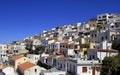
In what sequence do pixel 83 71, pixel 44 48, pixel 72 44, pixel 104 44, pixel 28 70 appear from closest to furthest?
pixel 83 71 → pixel 28 70 → pixel 104 44 → pixel 72 44 → pixel 44 48

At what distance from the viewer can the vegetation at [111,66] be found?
37225 millimetres

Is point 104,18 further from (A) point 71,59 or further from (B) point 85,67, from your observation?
(B) point 85,67

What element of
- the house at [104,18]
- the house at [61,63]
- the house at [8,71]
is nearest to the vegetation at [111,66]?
the house at [61,63]

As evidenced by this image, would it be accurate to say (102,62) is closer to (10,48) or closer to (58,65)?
(58,65)

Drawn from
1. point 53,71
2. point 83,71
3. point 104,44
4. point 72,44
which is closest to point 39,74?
point 53,71

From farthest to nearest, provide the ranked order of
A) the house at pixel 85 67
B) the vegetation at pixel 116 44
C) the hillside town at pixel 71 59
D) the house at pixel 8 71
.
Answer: the house at pixel 8 71, the vegetation at pixel 116 44, the hillside town at pixel 71 59, the house at pixel 85 67

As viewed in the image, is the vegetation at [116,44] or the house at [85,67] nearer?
the house at [85,67]

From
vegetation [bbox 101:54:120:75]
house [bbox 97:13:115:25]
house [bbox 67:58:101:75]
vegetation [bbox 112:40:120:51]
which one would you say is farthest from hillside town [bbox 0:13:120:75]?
house [bbox 97:13:115:25]

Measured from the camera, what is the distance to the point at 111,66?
37.7 meters

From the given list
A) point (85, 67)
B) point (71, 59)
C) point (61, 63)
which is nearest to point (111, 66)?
point (85, 67)

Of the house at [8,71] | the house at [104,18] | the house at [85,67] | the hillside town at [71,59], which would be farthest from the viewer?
the house at [104,18]

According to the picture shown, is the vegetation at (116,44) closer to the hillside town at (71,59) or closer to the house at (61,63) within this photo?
the hillside town at (71,59)

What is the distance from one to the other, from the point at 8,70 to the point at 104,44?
2073 cm

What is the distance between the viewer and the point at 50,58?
5344 centimetres
